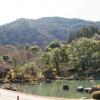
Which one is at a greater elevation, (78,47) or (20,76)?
(78,47)

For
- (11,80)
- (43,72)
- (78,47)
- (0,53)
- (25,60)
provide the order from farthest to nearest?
(0,53) → (25,60) → (78,47) → (43,72) → (11,80)

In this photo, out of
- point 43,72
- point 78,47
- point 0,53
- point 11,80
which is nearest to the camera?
point 11,80

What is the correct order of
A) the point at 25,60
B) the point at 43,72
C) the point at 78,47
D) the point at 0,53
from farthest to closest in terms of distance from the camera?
the point at 0,53, the point at 25,60, the point at 78,47, the point at 43,72

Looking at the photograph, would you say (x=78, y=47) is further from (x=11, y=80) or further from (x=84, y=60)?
(x=11, y=80)

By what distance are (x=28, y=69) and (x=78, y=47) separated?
18.3 meters

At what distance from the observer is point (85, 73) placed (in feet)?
288

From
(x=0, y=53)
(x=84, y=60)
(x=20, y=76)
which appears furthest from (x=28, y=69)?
(x=0, y=53)

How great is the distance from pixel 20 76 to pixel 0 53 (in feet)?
111

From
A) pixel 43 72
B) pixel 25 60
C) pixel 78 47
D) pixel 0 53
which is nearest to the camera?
pixel 43 72

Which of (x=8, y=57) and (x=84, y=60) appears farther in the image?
(x=8, y=57)

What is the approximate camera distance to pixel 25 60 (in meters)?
96.5

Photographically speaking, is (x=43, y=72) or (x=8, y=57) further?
(x=8, y=57)

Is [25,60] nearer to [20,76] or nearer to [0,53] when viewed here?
[0,53]

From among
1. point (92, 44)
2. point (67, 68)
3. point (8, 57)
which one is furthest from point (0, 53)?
point (92, 44)
